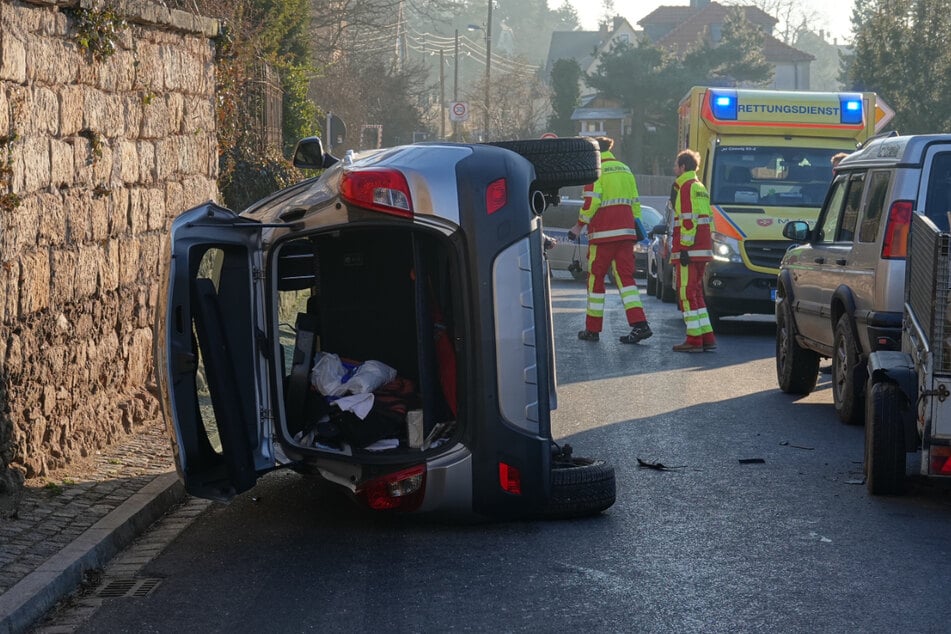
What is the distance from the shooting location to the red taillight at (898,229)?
917 cm

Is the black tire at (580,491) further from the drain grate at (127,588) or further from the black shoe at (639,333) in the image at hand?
the black shoe at (639,333)

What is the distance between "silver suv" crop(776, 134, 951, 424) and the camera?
30.2ft

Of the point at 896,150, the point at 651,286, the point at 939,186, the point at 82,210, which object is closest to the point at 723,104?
the point at 651,286

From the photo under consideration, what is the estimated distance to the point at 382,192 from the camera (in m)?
6.41

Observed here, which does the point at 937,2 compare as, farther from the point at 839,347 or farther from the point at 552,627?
the point at 552,627

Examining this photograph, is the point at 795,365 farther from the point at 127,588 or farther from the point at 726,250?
the point at 127,588

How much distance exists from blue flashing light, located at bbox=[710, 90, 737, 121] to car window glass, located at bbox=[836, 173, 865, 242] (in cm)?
736

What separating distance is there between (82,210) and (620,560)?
12.9 feet

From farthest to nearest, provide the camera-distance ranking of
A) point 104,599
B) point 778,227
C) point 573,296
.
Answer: point 573,296, point 778,227, point 104,599

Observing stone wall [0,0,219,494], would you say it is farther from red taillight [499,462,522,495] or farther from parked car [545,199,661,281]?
parked car [545,199,661,281]

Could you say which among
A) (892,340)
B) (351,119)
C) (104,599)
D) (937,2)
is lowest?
(104,599)

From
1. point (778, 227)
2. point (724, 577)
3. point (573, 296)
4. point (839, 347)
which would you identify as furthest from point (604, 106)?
point (724, 577)

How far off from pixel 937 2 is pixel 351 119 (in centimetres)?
1612

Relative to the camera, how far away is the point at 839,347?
1009 cm
